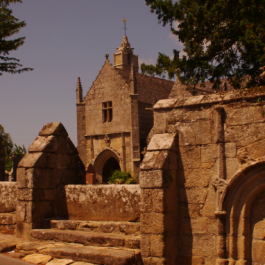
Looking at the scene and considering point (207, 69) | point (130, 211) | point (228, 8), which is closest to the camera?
point (130, 211)

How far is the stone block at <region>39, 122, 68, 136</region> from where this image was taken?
755cm

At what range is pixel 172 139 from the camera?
593cm

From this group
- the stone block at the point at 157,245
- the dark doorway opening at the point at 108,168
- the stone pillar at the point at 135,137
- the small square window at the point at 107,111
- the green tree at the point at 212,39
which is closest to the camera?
the stone block at the point at 157,245

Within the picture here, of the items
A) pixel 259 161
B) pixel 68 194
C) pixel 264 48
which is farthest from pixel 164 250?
pixel 264 48

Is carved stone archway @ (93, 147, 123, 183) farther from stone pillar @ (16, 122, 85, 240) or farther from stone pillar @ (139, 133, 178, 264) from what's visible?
stone pillar @ (139, 133, 178, 264)

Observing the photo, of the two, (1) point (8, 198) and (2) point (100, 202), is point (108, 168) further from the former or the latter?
(2) point (100, 202)

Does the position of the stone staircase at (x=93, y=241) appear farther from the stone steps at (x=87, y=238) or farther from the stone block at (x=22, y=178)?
the stone block at (x=22, y=178)

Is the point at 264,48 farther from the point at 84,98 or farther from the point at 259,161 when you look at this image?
the point at 84,98

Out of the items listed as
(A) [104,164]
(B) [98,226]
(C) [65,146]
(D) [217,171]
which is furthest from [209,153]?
(A) [104,164]

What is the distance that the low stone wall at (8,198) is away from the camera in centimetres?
805

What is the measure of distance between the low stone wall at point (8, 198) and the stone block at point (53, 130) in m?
1.37


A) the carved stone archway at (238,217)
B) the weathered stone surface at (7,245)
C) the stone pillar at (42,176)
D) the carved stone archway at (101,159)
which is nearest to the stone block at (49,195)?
the stone pillar at (42,176)

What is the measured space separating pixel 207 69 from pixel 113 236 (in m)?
Answer: 7.49

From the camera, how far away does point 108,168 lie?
84.2ft
